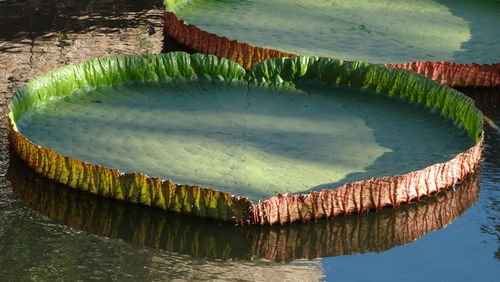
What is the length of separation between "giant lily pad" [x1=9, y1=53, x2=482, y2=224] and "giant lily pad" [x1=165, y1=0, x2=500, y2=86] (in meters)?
0.35

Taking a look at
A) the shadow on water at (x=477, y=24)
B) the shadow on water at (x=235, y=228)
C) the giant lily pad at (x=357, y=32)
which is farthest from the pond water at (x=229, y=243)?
the shadow on water at (x=477, y=24)

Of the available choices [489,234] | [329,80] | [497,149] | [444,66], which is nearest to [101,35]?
[329,80]

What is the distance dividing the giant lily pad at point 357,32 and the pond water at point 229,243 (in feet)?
5.04

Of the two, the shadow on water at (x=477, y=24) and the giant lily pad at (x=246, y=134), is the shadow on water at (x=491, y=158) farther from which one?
the shadow on water at (x=477, y=24)

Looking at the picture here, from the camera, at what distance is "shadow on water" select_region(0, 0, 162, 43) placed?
6.63 metres

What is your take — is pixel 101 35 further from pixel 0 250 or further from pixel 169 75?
pixel 0 250

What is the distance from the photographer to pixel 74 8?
7.09 metres

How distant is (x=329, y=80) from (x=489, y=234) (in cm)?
151

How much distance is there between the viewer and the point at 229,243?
4.21 metres

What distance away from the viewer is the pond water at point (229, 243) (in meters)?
4.00

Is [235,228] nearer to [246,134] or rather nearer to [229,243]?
[229,243]

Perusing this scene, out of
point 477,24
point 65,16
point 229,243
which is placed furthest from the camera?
point 477,24

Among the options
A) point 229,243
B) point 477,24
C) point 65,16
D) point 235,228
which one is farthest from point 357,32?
point 229,243

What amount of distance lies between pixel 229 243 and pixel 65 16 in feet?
10.2
